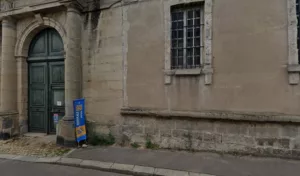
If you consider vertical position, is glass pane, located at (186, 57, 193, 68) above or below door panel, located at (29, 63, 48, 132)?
above

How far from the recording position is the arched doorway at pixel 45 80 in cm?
556

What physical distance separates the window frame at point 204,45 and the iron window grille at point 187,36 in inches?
3.8

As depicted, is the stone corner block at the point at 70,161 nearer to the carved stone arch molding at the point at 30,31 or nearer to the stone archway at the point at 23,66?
the stone archway at the point at 23,66

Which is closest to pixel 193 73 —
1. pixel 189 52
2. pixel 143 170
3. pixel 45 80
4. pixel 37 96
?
pixel 189 52

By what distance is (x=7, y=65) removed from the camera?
560cm

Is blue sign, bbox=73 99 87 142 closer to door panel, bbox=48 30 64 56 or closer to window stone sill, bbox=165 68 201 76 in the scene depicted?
door panel, bbox=48 30 64 56

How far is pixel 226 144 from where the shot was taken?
13.2ft

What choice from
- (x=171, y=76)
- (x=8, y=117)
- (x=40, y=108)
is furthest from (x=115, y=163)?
(x=8, y=117)

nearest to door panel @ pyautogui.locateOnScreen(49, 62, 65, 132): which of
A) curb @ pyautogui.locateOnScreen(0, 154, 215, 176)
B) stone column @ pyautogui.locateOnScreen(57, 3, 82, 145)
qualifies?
stone column @ pyautogui.locateOnScreen(57, 3, 82, 145)

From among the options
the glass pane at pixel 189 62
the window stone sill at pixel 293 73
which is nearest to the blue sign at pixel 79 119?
the glass pane at pixel 189 62

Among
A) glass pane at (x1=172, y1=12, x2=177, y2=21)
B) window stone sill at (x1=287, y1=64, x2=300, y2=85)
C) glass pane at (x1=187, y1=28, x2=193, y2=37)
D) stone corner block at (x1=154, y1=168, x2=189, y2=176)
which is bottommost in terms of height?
stone corner block at (x1=154, y1=168, x2=189, y2=176)

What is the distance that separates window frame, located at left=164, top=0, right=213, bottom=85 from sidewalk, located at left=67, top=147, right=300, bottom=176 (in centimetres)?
161

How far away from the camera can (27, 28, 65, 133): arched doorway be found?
556 cm

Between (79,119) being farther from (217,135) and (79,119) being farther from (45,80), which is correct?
(217,135)
